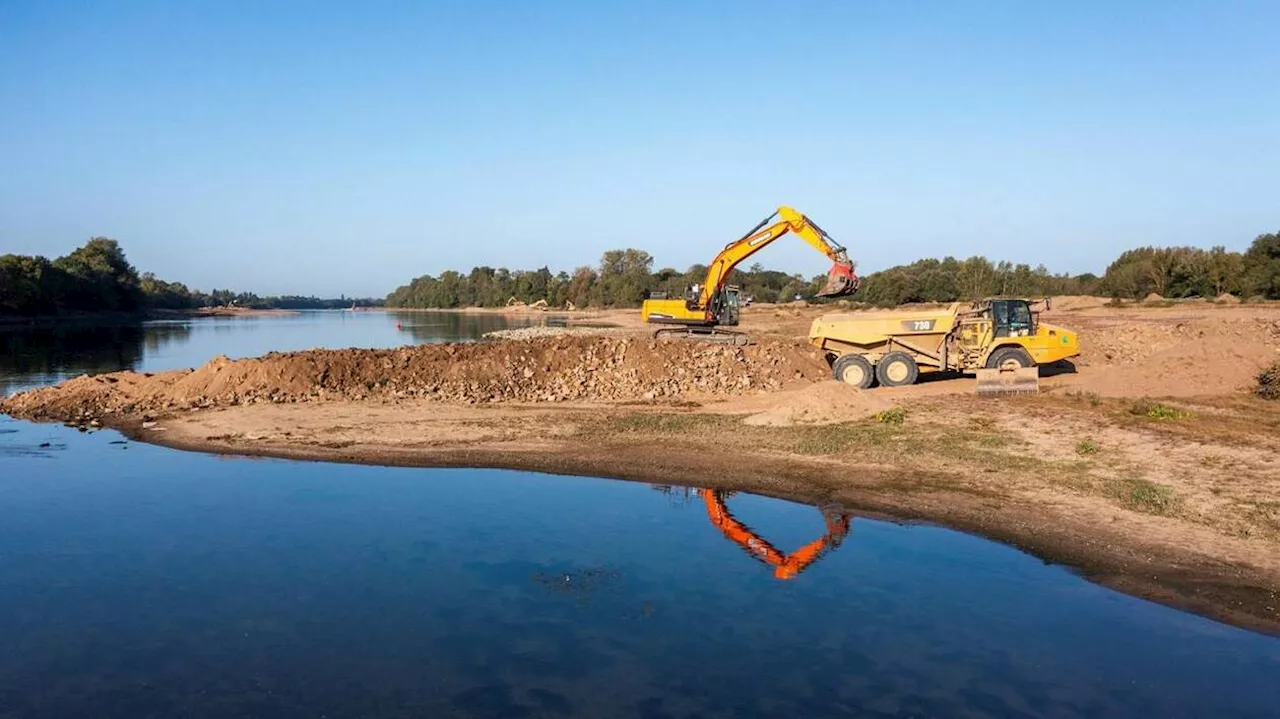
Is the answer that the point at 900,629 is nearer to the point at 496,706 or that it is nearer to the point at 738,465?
the point at 496,706

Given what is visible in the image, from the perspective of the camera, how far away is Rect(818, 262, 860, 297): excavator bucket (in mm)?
24062

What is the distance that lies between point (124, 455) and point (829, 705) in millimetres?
15993

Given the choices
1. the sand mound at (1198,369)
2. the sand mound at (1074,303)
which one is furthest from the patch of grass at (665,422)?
the sand mound at (1074,303)

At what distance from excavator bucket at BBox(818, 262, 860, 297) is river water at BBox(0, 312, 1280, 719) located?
506 inches

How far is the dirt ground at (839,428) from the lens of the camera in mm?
10242

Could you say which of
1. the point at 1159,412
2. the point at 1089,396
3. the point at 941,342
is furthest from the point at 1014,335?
the point at 1159,412

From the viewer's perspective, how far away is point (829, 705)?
6.55 meters

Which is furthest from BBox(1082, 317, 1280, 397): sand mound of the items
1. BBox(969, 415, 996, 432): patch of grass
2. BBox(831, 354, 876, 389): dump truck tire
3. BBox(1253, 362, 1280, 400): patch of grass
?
BBox(831, 354, 876, 389): dump truck tire

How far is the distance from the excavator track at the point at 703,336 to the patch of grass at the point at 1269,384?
14209 mm

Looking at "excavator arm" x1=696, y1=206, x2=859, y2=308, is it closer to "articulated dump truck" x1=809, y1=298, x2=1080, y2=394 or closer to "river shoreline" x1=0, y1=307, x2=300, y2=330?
"articulated dump truck" x1=809, y1=298, x2=1080, y2=394

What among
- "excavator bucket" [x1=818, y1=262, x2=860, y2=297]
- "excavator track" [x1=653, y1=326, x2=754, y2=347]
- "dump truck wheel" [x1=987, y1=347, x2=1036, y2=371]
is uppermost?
"excavator bucket" [x1=818, y1=262, x2=860, y2=297]

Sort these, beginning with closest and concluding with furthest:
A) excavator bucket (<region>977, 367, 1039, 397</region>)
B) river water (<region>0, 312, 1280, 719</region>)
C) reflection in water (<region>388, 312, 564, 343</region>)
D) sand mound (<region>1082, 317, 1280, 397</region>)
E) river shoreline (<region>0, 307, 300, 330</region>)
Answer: river water (<region>0, 312, 1280, 719</region>) → sand mound (<region>1082, 317, 1280, 397</region>) → excavator bucket (<region>977, 367, 1039, 397</region>) → reflection in water (<region>388, 312, 564, 343</region>) → river shoreline (<region>0, 307, 300, 330</region>)

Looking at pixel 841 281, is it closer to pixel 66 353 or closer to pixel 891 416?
pixel 891 416

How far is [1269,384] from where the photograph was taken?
733 inches
